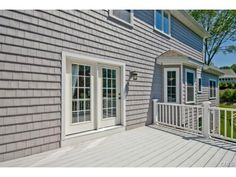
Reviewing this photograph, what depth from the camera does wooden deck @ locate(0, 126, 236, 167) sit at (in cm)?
352

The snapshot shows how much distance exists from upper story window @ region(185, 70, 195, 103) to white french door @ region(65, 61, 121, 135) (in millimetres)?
4235

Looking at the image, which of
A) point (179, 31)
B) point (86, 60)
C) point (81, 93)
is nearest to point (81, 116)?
point (81, 93)

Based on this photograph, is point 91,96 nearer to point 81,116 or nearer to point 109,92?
point 81,116

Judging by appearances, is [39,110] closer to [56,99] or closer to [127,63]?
[56,99]

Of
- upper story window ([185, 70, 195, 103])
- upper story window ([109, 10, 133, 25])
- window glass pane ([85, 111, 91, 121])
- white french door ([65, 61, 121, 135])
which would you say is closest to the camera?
white french door ([65, 61, 121, 135])

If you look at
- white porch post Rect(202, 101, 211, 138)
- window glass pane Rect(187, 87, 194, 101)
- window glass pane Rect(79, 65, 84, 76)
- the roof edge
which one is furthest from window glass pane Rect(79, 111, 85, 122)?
the roof edge

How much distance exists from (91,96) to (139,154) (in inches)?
78.4

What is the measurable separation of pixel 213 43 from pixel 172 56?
19566 millimetres

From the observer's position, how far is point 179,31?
10688 millimetres

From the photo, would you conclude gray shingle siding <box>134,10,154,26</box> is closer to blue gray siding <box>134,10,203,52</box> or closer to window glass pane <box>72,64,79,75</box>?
blue gray siding <box>134,10,203,52</box>

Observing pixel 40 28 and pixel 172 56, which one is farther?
pixel 172 56

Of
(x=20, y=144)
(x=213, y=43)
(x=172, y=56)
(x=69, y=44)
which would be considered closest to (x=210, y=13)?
(x=213, y=43)

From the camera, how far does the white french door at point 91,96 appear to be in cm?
484
